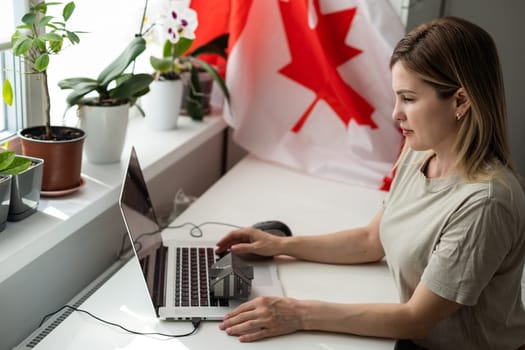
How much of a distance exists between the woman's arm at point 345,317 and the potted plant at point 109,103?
1.96 feet

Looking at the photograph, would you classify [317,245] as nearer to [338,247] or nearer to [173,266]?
[338,247]

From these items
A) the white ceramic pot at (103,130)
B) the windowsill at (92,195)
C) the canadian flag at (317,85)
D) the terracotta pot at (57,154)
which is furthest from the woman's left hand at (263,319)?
the canadian flag at (317,85)

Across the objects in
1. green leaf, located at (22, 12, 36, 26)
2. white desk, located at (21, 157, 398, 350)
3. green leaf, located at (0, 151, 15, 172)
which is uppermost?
green leaf, located at (22, 12, 36, 26)

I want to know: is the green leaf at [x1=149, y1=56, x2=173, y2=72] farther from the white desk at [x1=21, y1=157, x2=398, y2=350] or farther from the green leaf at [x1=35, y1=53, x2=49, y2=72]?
the green leaf at [x1=35, y1=53, x2=49, y2=72]

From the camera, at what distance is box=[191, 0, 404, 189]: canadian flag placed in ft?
6.42

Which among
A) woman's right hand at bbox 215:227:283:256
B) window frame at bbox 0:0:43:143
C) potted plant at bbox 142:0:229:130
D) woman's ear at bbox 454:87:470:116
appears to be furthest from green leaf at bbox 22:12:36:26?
woman's ear at bbox 454:87:470:116

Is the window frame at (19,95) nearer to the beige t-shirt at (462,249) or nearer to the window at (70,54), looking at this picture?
the window at (70,54)

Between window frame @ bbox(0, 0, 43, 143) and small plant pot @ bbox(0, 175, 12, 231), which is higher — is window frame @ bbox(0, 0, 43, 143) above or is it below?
above

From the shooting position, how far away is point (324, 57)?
199 cm

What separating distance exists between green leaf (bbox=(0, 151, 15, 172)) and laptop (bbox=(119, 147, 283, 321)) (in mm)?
205

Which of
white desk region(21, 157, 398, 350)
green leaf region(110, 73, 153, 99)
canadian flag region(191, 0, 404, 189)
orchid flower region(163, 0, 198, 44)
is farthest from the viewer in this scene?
canadian flag region(191, 0, 404, 189)

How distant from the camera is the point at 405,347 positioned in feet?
4.48

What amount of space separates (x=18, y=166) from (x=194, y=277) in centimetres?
40

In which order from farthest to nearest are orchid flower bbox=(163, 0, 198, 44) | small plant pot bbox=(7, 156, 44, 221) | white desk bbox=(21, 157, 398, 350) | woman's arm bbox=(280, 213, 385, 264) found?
orchid flower bbox=(163, 0, 198, 44) < woman's arm bbox=(280, 213, 385, 264) < small plant pot bbox=(7, 156, 44, 221) < white desk bbox=(21, 157, 398, 350)
